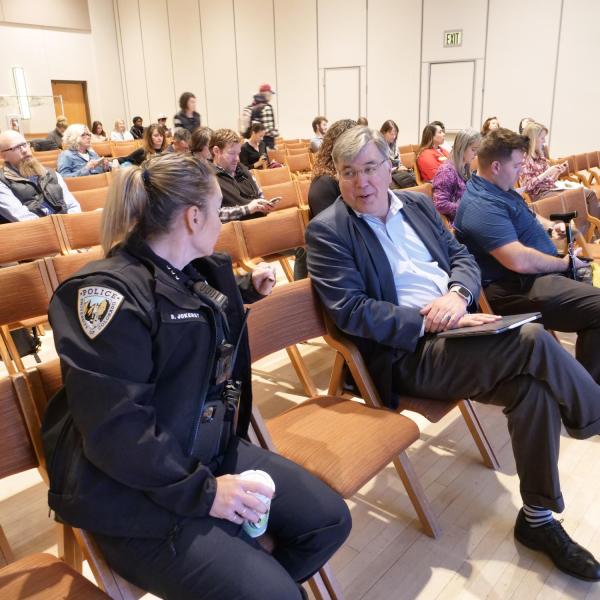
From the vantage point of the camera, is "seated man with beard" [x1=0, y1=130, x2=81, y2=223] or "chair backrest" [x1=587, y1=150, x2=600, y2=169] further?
"chair backrest" [x1=587, y1=150, x2=600, y2=169]

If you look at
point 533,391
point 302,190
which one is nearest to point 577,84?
point 302,190

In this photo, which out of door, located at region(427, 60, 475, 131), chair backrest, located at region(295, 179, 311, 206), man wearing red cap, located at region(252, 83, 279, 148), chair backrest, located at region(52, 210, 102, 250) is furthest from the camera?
door, located at region(427, 60, 475, 131)

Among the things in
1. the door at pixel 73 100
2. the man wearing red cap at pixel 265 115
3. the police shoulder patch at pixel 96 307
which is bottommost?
the police shoulder patch at pixel 96 307

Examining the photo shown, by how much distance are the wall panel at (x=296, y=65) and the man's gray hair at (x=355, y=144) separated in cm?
1069

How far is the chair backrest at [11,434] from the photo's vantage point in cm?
124

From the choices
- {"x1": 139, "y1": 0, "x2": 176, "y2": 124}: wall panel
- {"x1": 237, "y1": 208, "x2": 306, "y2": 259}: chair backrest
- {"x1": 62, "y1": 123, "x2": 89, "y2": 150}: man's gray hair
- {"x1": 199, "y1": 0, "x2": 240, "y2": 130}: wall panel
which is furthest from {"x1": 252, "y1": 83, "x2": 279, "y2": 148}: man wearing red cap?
{"x1": 139, "y1": 0, "x2": 176, "y2": 124}: wall panel

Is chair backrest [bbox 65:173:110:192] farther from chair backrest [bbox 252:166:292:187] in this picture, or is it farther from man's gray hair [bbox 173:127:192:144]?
chair backrest [bbox 252:166:292:187]

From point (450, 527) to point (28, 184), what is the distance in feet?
11.9

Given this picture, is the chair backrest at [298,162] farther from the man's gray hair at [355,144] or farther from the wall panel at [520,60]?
the man's gray hair at [355,144]

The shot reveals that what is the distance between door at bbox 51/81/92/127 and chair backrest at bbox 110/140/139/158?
6466mm

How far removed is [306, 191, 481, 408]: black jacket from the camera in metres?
1.89

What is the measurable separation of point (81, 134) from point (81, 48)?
38.5 ft

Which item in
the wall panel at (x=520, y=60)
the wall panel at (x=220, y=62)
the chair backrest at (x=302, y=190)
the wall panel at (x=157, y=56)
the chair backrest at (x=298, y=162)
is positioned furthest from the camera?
the wall panel at (x=157, y=56)

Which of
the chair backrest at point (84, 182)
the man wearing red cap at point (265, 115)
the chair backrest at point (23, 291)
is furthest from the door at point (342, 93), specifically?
the chair backrest at point (23, 291)
